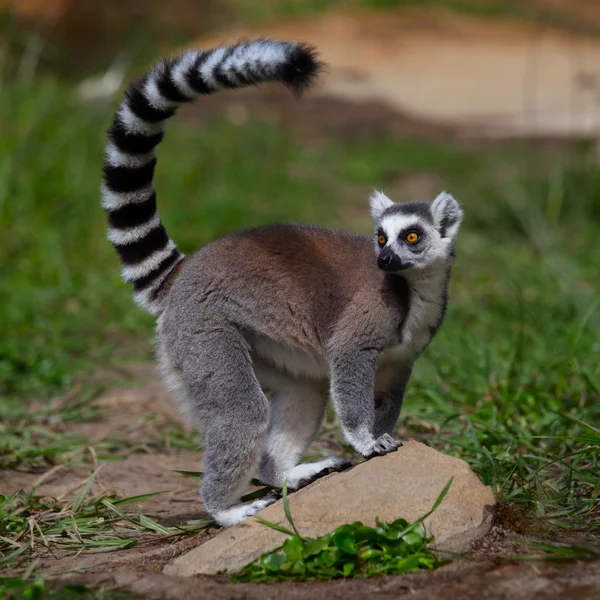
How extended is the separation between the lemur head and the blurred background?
903 mm

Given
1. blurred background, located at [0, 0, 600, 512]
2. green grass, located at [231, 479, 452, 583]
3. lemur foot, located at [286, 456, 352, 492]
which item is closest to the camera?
green grass, located at [231, 479, 452, 583]

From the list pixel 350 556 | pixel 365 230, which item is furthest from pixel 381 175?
pixel 350 556

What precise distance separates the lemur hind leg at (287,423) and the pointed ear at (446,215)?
0.85 meters

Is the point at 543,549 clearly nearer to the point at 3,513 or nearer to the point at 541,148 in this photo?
the point at 3,513

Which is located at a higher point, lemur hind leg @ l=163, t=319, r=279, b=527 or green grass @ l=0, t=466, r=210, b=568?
lemur hind leg @ l=163, t=319, r=279, b=527

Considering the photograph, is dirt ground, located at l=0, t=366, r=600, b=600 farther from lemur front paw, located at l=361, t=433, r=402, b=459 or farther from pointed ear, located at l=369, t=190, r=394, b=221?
pointed ear, located at l=369, t=190, r=394, b=221

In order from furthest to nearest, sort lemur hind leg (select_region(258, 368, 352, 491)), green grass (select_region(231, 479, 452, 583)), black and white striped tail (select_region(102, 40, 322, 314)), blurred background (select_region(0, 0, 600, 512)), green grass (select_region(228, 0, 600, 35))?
green grass (select_region(228, 0, 600, 35)) → blurred background (select_region(0, 0, 600, 512)) → lemur hind leg (select_region(258, 368, 352, 491)) → black and white striped tail (select_region(102, 40, 322, 314)) → green grass (select_region(231, 479, 452, 583))

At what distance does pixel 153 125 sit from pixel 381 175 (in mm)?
8043

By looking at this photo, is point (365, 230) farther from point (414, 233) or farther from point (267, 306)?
point (267, 306)

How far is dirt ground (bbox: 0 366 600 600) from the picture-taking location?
2.93 metres

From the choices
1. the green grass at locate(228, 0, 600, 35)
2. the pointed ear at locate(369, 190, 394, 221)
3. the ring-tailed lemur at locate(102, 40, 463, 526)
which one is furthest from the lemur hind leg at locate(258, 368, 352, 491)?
the green grass at locate(228, 0, 600, 35)

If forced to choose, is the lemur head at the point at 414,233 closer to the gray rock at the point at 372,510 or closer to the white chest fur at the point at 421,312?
the white chest fur at the point at 421,312

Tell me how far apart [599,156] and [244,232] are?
7224 mm

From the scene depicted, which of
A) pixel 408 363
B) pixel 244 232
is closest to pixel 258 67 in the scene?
pixel 244 232
